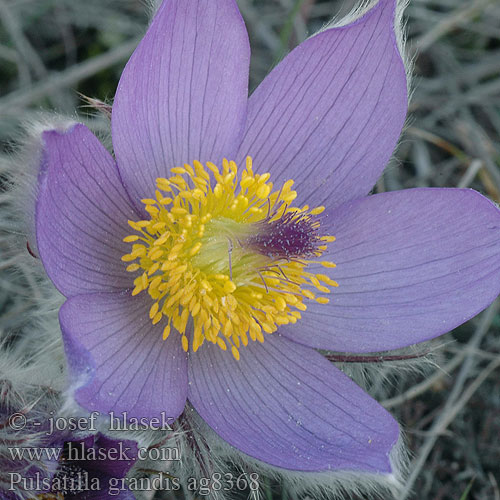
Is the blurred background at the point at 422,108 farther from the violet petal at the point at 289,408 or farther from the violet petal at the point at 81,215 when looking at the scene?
the violet petal at the point at 81,215

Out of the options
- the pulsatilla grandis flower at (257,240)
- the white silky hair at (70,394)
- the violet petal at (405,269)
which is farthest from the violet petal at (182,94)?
the violet petal at (405,269)

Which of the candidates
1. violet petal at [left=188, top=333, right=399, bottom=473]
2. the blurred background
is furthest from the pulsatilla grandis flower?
the blurred background

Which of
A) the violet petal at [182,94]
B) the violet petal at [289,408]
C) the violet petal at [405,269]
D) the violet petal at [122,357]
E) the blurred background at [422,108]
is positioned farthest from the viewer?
the blurred background at [422,108]

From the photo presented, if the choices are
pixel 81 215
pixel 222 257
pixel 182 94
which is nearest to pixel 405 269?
pixel 222 257

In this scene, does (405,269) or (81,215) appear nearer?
(81,215)

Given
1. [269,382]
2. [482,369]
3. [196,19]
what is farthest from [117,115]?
[482,369]

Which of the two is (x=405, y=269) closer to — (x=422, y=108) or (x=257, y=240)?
(x=257, y=240)

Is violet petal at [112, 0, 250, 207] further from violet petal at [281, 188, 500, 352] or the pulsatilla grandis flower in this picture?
violet petal at [281, 188, 500, 352]
